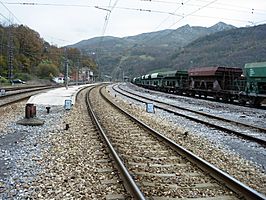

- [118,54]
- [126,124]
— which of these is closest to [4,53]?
[126,124]

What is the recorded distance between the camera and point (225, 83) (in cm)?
2856

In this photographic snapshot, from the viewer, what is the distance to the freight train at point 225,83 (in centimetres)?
2214

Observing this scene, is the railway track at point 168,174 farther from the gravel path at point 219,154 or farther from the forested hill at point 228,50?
the forested hill at point 228,50

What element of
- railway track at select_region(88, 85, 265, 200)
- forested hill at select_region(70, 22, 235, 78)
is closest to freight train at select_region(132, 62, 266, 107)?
railway track at select_region(88, 85, 265, 200)

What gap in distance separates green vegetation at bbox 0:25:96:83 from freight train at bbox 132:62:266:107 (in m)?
43.4

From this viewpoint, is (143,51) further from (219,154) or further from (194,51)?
(219,154)

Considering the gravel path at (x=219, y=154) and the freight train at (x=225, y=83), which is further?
the freight train at (x=225, y=83)

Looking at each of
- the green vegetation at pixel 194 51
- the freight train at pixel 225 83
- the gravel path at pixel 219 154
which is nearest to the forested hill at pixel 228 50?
the green vegetation at pixel 194 51

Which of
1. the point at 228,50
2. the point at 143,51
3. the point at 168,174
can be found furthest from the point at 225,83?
the point at 143,51

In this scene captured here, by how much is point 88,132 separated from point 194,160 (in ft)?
17.0

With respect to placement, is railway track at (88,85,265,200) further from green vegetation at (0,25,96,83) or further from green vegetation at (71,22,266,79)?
green vegetation at (0,25,96,83)

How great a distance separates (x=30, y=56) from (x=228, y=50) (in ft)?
170

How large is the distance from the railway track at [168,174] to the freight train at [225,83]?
45.1 ft

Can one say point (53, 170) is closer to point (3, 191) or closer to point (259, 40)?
point (3, 191)
